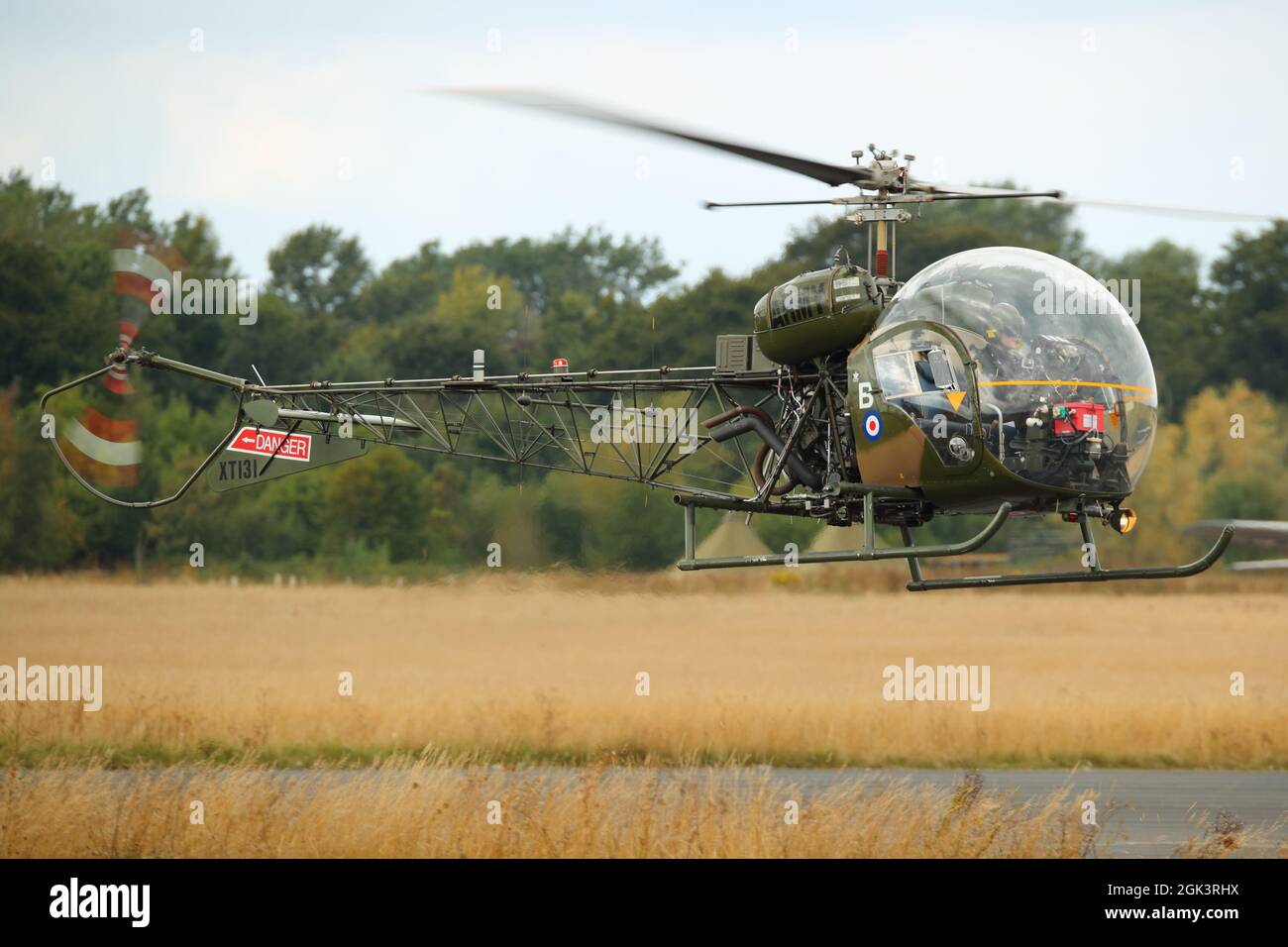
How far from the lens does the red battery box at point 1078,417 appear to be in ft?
48.4

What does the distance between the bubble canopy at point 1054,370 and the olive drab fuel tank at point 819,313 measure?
3.09 feet

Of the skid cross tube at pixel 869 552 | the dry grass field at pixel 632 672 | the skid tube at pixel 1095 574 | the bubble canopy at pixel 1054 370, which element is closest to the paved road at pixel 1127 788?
the dry grass field at pixel 632 672

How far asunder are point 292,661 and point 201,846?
64.6 feet

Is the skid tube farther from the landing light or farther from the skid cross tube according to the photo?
the skid cross tube

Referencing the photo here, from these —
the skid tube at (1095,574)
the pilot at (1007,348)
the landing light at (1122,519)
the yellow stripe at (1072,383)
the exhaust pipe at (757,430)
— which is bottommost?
the skid tube at (1095,574)

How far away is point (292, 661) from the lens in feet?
119

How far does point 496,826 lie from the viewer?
1708 centimetres

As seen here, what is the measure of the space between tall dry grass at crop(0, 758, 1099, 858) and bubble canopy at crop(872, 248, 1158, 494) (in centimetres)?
363

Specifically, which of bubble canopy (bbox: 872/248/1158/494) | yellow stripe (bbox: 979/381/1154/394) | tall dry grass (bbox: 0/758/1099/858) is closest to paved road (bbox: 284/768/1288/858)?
tall dry grass (bbox: 0/758/1099/858)

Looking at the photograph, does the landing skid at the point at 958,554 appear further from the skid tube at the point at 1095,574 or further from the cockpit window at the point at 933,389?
the cockpit window at the point at 933,389

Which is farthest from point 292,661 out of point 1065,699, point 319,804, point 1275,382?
point 1275,382

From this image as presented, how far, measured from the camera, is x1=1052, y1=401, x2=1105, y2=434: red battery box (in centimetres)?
1476

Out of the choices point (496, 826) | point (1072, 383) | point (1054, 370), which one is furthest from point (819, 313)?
point (496, 826)
